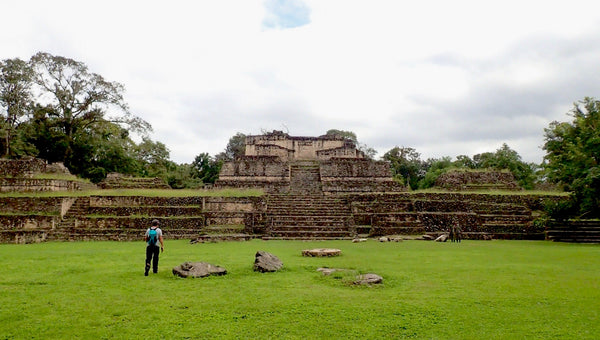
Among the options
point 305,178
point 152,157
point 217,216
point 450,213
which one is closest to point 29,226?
point 217,216

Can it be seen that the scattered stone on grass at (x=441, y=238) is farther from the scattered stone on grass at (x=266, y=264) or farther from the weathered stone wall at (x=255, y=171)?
the weathered stone wall at (x=255, y=171)

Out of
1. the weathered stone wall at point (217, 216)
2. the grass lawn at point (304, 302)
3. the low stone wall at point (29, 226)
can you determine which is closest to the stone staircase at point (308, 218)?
the weathered stone wall at point (217, 216)

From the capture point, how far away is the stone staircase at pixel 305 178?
21.5 m

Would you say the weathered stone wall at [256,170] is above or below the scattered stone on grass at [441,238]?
above

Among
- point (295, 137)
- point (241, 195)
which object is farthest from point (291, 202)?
point (295, 137)

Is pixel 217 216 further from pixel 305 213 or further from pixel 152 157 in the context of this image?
pixel 152 157

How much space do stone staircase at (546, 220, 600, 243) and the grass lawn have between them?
24.8ft

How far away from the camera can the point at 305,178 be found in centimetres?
2389

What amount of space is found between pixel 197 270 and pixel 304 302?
2.42 m

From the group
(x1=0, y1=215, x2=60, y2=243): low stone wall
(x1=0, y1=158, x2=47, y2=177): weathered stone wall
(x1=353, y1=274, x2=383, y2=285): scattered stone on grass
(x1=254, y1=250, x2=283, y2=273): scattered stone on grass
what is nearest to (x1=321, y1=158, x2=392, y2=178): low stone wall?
(x1=0, y1=215, x2=60, y2=243): low stone wall

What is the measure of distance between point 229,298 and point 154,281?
1.73m

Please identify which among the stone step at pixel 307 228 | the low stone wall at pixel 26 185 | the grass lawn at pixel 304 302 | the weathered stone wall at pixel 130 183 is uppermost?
the weathered stone wall at pixel 130 183

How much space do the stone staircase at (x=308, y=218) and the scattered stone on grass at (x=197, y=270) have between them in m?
7.40

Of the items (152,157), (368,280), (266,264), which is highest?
(152,157)
